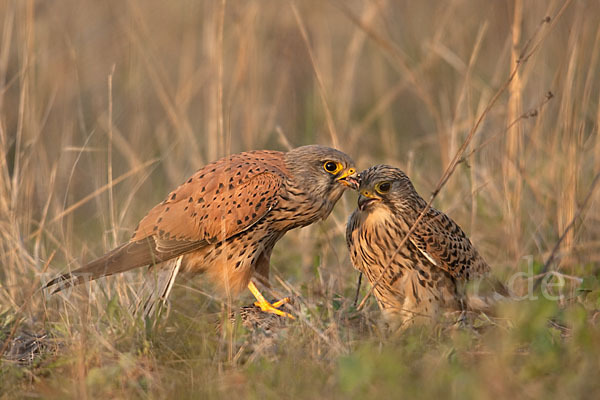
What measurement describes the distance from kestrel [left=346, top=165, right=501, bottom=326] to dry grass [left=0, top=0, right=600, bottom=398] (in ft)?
0.70

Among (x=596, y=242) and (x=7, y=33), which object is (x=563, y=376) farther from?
(x=7, y=33)

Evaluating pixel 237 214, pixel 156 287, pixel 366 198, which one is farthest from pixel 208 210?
pixel 366 198

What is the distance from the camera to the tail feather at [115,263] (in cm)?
424

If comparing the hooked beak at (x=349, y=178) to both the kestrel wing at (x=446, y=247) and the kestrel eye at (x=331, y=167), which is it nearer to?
the kestrel eye at (x=331, y=167)

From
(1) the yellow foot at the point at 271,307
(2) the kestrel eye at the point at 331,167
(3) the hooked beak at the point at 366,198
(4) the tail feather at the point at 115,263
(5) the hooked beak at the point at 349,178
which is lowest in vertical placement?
(1) the yellow foot at the point at 271,307

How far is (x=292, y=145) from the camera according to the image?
6.27 meters

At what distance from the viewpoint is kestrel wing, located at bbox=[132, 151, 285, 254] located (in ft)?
15.1

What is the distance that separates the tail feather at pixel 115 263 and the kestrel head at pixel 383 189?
117cm

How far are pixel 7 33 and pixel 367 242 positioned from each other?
2.96 meters

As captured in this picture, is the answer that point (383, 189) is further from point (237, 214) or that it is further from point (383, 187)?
point (237, 214)

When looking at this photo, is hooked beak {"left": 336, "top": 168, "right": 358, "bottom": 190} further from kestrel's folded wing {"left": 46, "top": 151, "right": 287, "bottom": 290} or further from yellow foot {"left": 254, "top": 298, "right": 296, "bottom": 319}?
yellow foot {"left": 254, "top": 298, "right": 296, "bottom": 319}

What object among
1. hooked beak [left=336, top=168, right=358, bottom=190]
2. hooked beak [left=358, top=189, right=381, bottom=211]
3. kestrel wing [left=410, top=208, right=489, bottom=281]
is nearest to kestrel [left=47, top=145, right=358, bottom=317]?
hooked beak [left=336, top=168, right=358, bottom=190]

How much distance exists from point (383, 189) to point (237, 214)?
81 cm

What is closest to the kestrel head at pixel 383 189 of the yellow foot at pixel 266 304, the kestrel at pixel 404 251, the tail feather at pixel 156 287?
the kestrel at pixel 404 251
